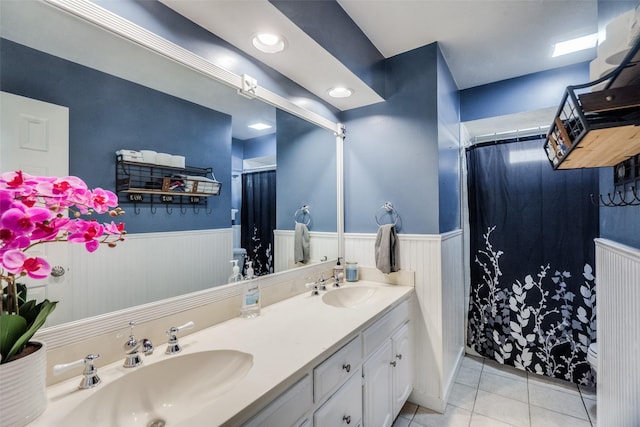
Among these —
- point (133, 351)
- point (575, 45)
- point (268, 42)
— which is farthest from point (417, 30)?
point (133, 351)

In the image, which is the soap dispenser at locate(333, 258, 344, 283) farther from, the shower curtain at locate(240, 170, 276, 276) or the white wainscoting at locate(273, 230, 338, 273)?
the shower curtain at locate(240, 170, 276, 276)

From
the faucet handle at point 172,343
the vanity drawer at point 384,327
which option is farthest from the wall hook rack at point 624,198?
the faucet handle at point 172,343

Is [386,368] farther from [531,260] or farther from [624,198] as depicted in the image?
[531,260]

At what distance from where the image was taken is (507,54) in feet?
6.56

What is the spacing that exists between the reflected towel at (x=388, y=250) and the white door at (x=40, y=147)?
1.63 meters

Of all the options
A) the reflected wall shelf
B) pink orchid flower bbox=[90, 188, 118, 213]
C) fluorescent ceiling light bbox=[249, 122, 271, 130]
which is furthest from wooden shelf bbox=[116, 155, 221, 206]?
fluorescent ceiling light bbox=[249, 122, 271, 130]

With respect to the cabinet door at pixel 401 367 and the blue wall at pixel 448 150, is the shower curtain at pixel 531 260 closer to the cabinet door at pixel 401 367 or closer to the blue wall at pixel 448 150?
the blue wall at pixel 448 150

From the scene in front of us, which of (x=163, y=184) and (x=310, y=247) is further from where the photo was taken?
(x=310, y=247)

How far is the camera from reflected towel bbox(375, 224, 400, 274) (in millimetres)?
1936

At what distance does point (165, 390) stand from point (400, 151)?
72.6 inches

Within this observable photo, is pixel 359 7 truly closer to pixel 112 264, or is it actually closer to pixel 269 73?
pixel 269 73

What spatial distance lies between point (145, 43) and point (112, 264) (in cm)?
83

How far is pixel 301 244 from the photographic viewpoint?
1929mm

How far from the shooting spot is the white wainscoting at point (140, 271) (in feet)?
2.94
